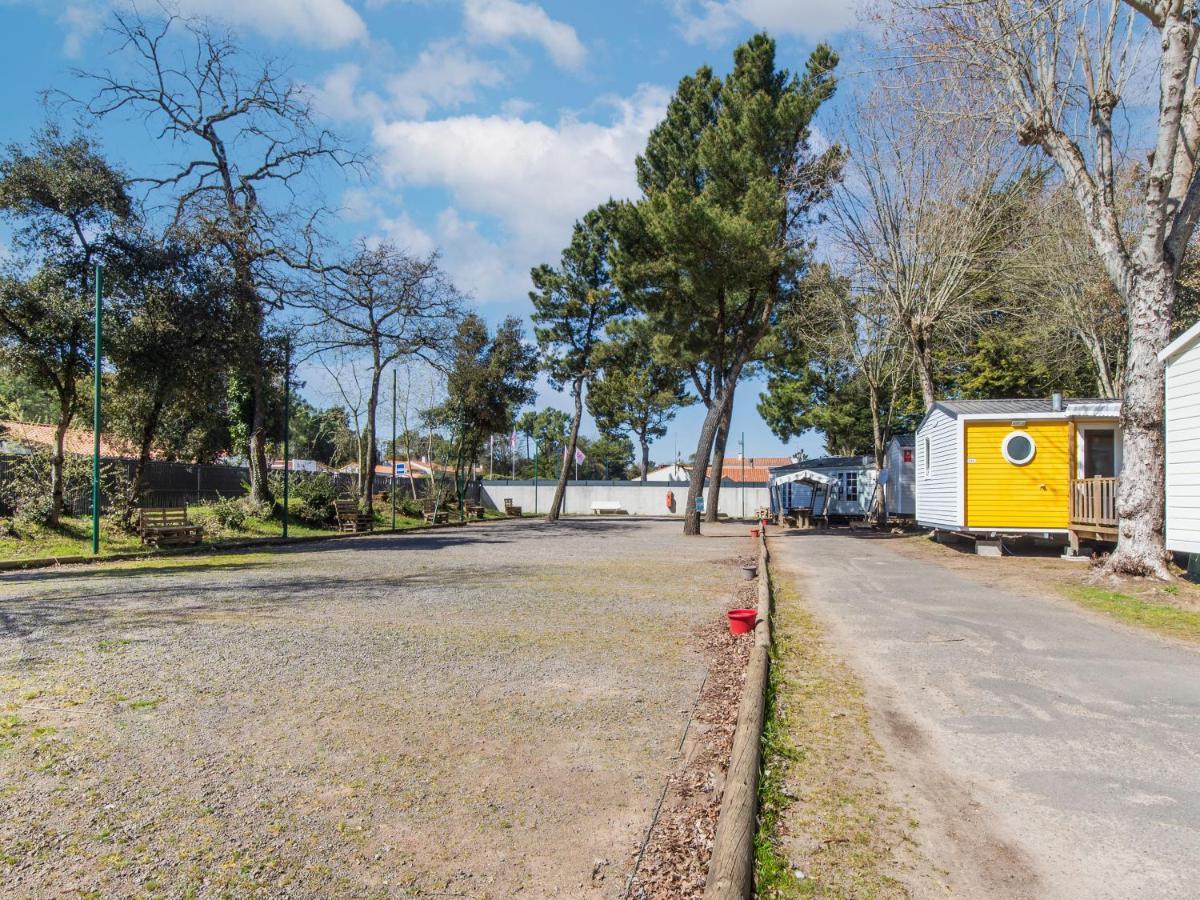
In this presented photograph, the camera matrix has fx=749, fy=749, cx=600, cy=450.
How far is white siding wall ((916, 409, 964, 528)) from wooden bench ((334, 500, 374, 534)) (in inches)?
631

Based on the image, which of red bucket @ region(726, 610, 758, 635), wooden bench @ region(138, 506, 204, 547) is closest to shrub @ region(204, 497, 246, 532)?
wooden bench @ region(138, 506, 204, 547)

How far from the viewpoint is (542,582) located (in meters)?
10.7

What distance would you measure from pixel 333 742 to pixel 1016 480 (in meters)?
16.1

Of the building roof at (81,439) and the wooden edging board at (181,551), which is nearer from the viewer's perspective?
the wooden edging board at (181,551)

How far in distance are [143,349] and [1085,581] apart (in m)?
17.3

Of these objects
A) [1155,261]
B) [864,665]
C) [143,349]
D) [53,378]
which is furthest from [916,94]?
[53,378]

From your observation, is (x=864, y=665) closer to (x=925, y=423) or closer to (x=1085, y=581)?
(x=1085, y=581)

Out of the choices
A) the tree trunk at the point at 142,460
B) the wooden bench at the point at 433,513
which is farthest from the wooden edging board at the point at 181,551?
the wooden bench at the point at 433,513

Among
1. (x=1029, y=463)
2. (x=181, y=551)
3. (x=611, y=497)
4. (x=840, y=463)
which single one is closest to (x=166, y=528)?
(x=181, y=551)

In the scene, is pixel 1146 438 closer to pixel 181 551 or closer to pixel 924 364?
pixel 924 364

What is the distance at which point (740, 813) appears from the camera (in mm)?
2932

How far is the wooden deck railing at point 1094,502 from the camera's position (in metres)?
13.5

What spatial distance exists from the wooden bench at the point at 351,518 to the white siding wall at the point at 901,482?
18.1 m

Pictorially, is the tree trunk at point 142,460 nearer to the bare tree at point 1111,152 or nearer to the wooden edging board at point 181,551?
the wooden edging board at point 181,551
